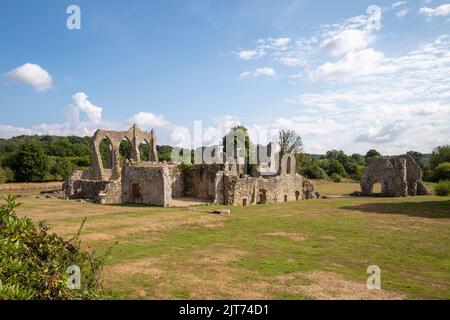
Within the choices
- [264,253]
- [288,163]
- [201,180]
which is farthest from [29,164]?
[264,253]

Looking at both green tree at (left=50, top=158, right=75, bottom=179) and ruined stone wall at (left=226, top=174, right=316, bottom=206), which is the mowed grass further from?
green tree at (left=50, top=158, right=75, bottom=179)

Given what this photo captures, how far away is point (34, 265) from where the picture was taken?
4203 mm

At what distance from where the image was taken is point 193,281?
7.81m

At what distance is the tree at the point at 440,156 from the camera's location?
4971 centimetres

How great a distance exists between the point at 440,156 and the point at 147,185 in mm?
45394

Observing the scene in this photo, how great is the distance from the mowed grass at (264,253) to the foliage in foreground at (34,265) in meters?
2.20

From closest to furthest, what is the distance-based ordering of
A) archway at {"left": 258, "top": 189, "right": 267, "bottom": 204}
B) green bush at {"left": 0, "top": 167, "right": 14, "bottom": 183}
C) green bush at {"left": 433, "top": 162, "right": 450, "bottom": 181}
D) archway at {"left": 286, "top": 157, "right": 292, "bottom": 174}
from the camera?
archway at {"left": 258, "top": 189, "right": 267, "bottom": 204} < archway at {"left": 286, "top": 157, "right": 292, "bottom": 174} < green bush at {"left": 433, "top": 162, "right": 450, "bottom": 181} < green bush at {"left": 0, "top": 167, "right": 14, "bottom": 183}

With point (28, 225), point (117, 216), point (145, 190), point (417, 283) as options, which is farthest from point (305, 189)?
point (28, 225)

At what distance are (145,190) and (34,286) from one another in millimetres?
18972

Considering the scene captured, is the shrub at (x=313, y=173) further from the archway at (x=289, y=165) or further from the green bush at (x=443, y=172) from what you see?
the archway at (x=289, y=165)

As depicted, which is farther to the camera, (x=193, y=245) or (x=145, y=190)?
(x=145, y=190)

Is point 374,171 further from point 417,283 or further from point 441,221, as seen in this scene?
point 417,283

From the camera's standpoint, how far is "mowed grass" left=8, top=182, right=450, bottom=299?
738 centimetres

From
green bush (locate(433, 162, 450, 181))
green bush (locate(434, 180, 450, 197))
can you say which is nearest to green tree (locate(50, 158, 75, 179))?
green bush (locate(434, 180, 450, 197))
